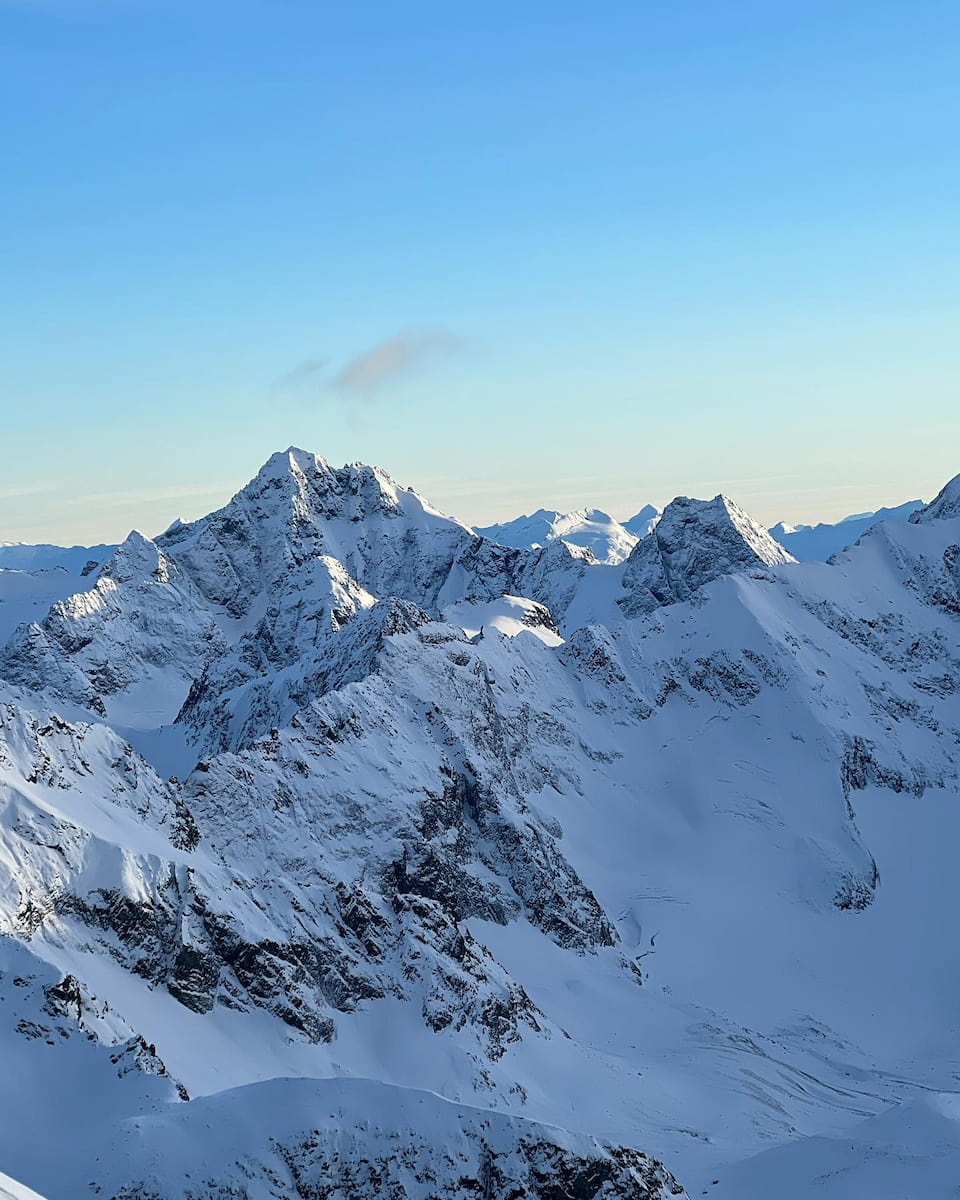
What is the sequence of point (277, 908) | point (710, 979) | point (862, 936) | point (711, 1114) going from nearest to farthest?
point (277, 908) < point (711, 1114) < point (710, 979) < point (862, 936)

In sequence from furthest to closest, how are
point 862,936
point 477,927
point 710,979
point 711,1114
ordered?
point 862,936
point 710,979
point 477,927
point 711,1114

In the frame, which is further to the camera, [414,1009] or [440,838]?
[440,838]

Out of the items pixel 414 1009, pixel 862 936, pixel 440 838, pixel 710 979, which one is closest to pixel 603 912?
pixel 710 979

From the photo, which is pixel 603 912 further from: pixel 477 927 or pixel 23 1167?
pixel 23 1167

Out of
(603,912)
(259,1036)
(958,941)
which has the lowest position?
(958,941)

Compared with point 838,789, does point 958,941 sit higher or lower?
lower

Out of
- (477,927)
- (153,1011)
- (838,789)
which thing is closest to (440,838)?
(477,927)

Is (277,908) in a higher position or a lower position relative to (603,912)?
higher

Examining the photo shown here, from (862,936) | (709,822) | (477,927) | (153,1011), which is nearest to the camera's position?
(153,1011)

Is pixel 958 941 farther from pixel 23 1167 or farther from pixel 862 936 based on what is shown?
pixel 23 1167
